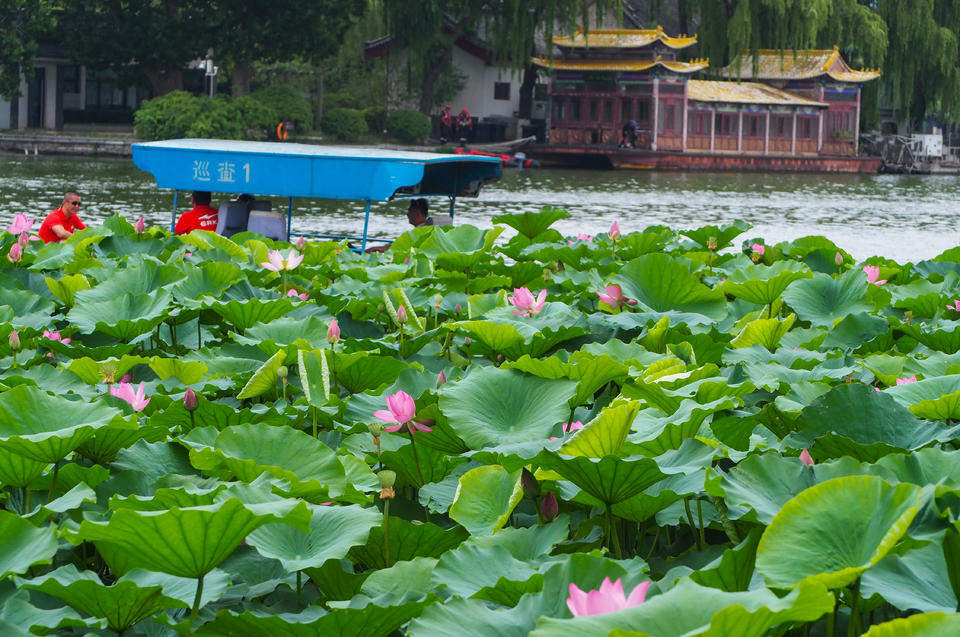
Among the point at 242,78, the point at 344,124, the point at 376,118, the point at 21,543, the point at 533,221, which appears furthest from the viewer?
the point at 376,118

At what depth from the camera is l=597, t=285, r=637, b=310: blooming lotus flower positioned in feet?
8.69

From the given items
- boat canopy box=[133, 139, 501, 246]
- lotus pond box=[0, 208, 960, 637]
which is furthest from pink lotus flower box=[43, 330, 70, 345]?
boat canopy box=[133, 139, 501, 246]

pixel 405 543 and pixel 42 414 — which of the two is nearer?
pixel 405 543

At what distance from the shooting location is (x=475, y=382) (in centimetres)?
176

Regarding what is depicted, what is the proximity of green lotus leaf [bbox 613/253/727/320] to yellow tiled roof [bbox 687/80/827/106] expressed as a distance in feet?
94.0

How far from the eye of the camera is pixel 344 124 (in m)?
27.3

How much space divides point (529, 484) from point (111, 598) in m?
0.51

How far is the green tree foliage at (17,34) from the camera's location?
23.8m

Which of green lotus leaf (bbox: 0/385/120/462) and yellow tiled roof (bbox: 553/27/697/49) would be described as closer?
green lotus leaf (bbox: 0/385/120/462)

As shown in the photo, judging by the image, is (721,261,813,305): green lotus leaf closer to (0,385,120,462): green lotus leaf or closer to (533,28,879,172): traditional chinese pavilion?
(0,385,120,462): green lotus leaf

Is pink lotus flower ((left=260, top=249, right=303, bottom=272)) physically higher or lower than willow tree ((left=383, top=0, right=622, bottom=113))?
lower

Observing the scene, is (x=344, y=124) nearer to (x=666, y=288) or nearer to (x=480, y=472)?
(x=666, y=288)

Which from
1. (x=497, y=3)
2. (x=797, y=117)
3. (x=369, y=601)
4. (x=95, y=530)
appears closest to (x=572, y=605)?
(x=369, y=601)

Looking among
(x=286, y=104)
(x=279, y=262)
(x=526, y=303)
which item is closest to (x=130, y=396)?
(x=526, y=303)
